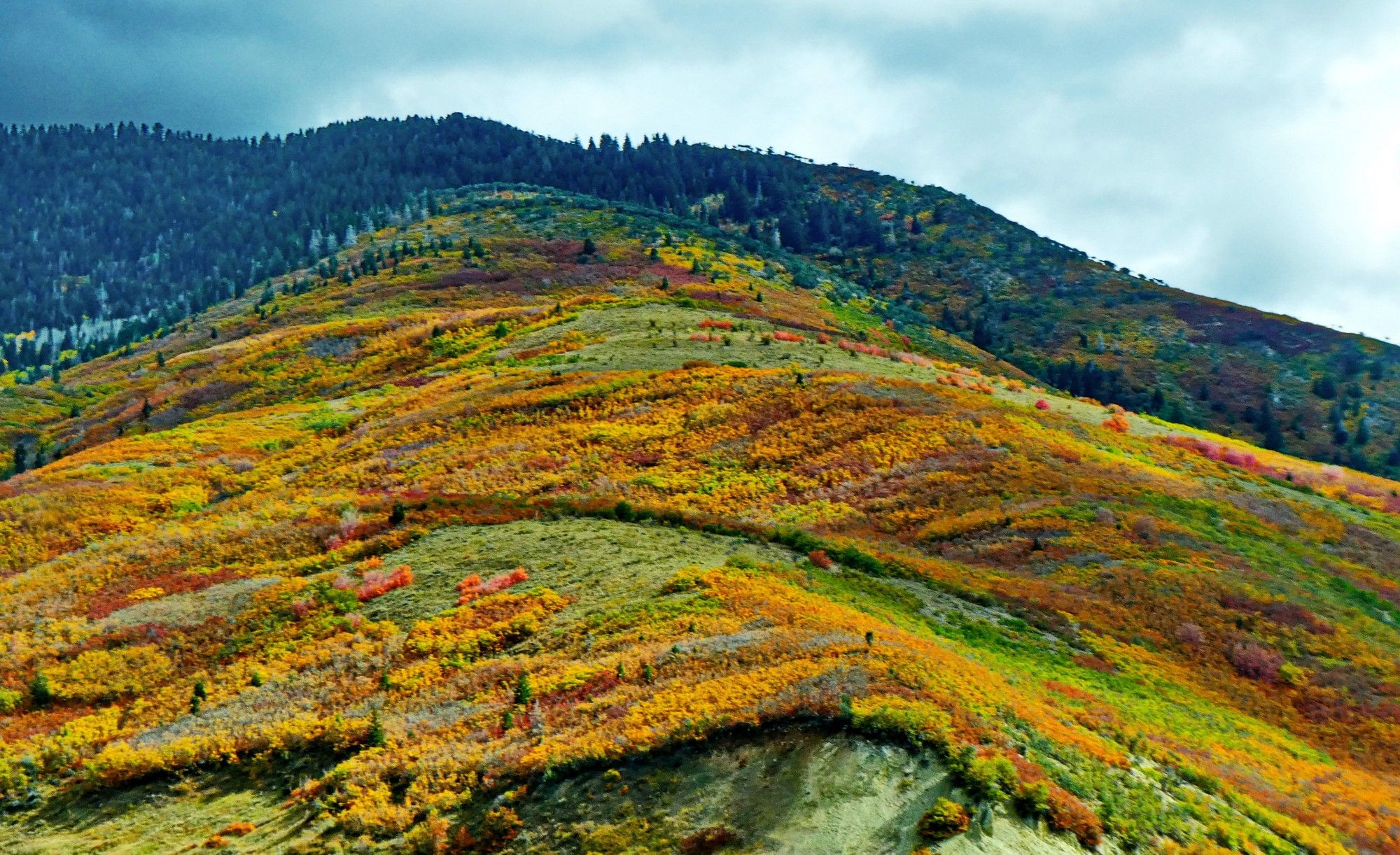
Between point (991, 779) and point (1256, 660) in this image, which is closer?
point (991, 779)

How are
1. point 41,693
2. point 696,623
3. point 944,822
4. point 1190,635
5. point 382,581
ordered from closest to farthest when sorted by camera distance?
point 944,822 → point 696,623 → point 41,693 → point 1190,635 → point 382,581

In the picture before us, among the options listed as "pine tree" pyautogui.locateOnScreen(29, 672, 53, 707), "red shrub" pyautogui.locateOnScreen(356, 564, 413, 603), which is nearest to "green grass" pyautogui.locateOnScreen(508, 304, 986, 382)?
"red shrub" pyautogui.locateOnScreen(356, 564, 413, 603)

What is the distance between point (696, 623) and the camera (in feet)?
83.6

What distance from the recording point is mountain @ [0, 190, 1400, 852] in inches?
720

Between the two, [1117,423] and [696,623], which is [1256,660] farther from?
[1117,423]

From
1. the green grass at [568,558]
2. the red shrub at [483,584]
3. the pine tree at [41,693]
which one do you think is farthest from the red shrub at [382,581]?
the pine tree at [41,693]

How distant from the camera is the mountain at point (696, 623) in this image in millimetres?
18297

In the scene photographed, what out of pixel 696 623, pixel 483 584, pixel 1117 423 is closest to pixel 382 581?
pixel 483 584

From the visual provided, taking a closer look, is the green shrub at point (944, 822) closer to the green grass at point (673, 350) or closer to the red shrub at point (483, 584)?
the red shrub at point (483, 584)

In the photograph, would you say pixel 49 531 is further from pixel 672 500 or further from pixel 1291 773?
pixel 1291 773

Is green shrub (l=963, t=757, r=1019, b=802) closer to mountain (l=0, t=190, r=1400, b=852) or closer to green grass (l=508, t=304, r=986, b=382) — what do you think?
mountain (l=0, t=190, r=1400, b=852)

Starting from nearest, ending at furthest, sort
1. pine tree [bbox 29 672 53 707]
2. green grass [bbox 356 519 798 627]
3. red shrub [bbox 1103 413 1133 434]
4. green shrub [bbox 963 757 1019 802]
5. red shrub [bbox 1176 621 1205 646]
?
green shrub [bbox 963 757 1019 802] < pine tree [bbox 29 672 53 707] < green grass [bbox 356 519 798 627] < red shrub [bbox 1176 621 1205 646] < red shrub [bbox 1103 413 1133 434]

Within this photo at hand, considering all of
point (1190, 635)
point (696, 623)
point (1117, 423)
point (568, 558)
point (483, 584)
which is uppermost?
point (1117, 423)

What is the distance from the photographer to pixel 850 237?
19925 cm
